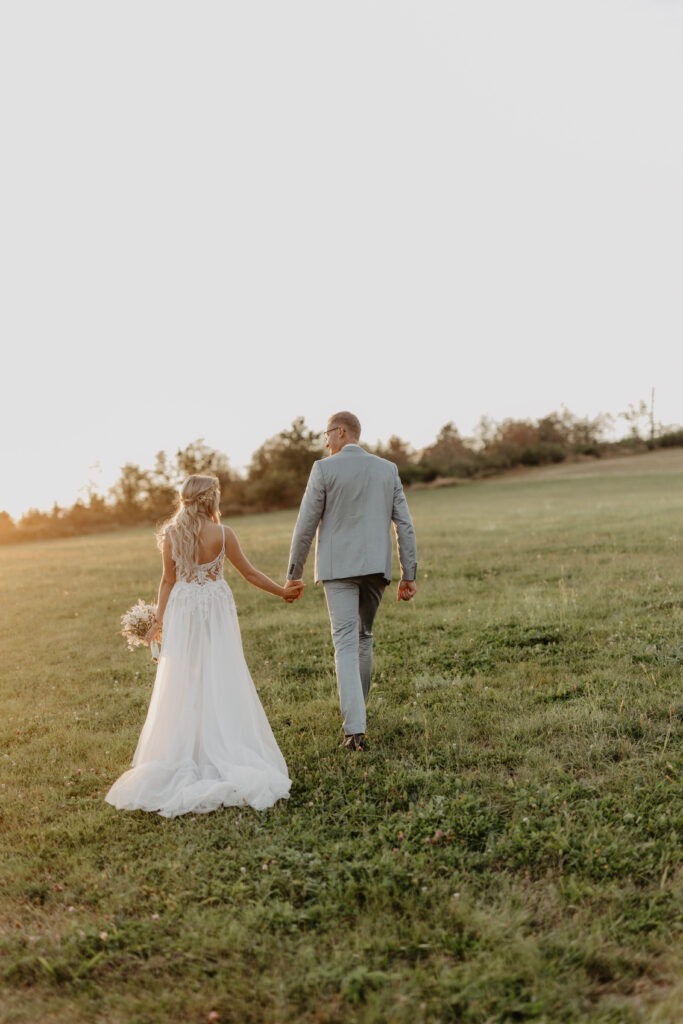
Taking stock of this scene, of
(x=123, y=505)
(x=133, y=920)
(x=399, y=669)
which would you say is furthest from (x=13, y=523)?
(x=133, y=920)

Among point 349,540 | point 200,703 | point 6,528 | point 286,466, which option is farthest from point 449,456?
point 200,703

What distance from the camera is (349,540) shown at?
22.0 ft

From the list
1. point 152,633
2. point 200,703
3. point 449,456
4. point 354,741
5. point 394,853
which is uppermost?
point 449,456

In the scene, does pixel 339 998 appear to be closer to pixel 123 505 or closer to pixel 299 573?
pixel 299 573

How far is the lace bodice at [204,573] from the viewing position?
6332 mm

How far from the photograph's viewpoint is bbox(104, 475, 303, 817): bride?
5738mm

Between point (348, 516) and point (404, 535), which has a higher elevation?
point (348, 516)

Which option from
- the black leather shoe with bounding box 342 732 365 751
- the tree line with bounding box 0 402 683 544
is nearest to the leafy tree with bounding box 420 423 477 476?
the tree line with bounding box 0 402 683 544

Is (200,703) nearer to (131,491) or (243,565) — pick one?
(243,565)

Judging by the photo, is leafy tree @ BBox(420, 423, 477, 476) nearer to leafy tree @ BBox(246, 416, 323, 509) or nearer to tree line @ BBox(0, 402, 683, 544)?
tree line @ BBox(0, 402, 683, 544)

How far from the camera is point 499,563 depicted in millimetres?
16297

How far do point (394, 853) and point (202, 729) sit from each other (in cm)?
195

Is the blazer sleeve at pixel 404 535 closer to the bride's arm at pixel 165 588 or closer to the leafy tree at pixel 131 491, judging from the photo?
the bride's arm at pixel 165 588

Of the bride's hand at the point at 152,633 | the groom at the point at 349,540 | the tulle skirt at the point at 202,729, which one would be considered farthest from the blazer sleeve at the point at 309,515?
the bride's hand at the point at 152,633
